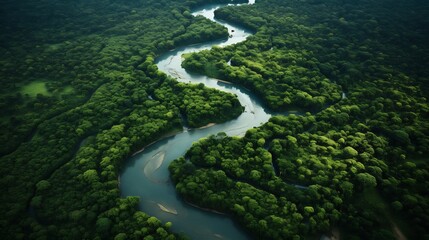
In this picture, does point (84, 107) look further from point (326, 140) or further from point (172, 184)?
point (326, 140)

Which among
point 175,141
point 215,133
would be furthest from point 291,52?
point 175,141

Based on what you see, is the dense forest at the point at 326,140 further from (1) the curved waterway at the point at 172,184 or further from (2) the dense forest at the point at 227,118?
(1) the curved waterway at the point at 172,184

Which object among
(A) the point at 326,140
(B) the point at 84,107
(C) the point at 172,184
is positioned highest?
(B) the point at 84,107

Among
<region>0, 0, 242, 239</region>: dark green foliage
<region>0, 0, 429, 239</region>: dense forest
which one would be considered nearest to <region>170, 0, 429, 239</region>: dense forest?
<region>0, 0, 429, 239</region>: dense forest

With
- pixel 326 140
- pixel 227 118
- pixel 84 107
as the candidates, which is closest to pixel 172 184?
pixel 227 118

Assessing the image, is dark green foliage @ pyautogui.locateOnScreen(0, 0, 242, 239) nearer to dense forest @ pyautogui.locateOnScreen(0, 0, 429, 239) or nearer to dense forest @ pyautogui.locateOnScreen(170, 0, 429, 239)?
dense forest @ pyautogui.locateOnScreen(0, 0, 429, 239)
